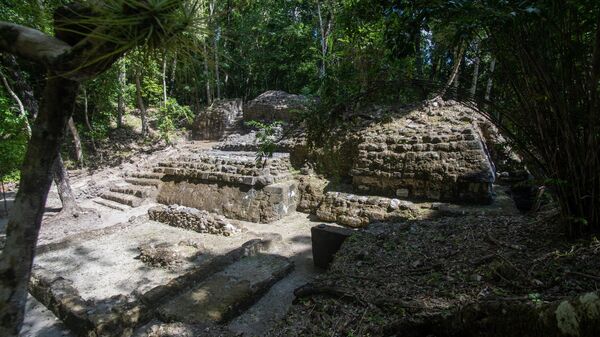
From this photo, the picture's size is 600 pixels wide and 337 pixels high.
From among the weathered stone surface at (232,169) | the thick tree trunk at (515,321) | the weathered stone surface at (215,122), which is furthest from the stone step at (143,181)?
the thick tree trunk at (515,321)

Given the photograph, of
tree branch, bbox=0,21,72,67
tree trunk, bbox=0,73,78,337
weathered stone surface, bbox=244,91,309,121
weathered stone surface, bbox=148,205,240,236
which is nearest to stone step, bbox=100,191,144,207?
weathered stone surface, bbox=148,205,240,236

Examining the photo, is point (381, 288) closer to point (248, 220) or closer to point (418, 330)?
point (418, 330)

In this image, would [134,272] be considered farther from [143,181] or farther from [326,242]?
[143,181]

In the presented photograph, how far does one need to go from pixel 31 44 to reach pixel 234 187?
7273mm

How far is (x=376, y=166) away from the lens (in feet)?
24.2

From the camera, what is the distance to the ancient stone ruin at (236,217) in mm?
3943

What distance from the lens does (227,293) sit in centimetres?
404

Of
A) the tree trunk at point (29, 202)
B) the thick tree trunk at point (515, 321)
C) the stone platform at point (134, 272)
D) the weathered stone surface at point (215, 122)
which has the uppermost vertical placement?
the weathered stone surface at point (215, 122)

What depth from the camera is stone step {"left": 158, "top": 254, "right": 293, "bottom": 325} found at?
3610 millimetres

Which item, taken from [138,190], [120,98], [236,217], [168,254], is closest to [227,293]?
[168,254]

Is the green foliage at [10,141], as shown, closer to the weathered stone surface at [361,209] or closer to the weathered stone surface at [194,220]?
the weathered stone surface at [194,220]

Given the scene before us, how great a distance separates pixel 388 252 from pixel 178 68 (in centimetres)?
307

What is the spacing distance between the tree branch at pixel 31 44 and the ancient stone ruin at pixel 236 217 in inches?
103

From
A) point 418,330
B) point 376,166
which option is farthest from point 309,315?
point 376,166
